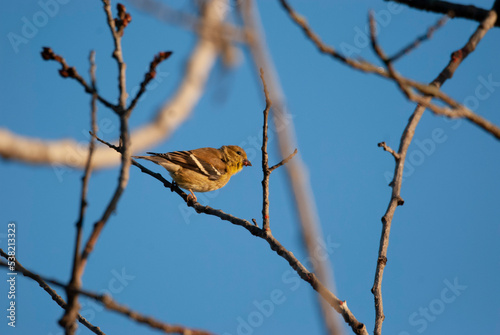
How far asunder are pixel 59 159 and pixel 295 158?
4.30 metres

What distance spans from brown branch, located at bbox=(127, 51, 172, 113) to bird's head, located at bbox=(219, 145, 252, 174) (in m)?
5.58

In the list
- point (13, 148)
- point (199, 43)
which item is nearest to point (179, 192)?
point (13, 148)

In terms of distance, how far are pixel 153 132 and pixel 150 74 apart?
5954mm

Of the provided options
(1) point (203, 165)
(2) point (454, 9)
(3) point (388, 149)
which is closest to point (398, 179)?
(3) point (388, 149)

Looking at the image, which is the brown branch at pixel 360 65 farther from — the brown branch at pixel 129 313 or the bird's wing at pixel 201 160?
the bird's wing at pixel 201 160

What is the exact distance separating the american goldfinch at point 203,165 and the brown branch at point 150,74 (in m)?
3.79

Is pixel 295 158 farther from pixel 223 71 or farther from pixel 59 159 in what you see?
pixel 59 159

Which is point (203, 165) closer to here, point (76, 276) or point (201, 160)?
point (201, 160)

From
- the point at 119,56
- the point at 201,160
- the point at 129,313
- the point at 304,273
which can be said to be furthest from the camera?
the point at 201,160

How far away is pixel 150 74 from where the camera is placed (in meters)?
2.45

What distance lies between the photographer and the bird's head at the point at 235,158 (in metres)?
8.40

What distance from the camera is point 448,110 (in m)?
1.86

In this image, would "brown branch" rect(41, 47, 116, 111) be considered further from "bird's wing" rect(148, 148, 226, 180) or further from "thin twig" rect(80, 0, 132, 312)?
"bird's wing" rect(148, 148, 226, 180)

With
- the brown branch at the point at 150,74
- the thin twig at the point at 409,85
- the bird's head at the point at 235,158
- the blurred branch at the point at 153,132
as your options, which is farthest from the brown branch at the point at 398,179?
the bird's head at the point at 235,158
